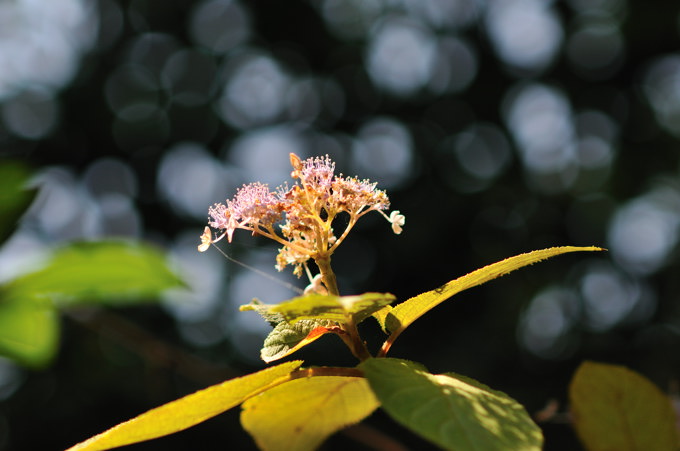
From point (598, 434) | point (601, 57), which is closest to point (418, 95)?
point (601, 57)

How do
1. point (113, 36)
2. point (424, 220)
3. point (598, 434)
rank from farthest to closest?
point (113, 36), point (424, 220), point (598, 434)

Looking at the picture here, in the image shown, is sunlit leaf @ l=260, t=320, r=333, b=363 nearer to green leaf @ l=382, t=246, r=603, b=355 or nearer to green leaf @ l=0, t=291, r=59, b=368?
green leaf @ l=382, t=246, r=603, b=355

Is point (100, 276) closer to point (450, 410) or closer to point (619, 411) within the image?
point (450, 410)

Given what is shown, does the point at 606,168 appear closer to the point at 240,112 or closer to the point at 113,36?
the point at 240,112

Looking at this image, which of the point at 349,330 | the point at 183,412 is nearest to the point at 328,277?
the point at 349,330

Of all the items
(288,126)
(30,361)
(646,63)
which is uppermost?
(30,361)

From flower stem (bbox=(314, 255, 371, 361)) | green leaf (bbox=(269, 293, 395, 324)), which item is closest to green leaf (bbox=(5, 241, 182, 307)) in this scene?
green leaf (bbox=(269, 293, 395, 324))
